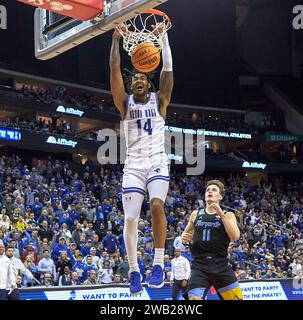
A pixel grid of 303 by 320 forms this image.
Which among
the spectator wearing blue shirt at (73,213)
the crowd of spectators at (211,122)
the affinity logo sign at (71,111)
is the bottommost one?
the spectator wearing blue shirt at (73,213)

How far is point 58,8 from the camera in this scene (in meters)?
6.98

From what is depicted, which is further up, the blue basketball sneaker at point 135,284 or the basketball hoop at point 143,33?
the basketball hoop at point 143,33

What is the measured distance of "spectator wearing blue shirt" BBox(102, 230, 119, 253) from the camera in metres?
19.1

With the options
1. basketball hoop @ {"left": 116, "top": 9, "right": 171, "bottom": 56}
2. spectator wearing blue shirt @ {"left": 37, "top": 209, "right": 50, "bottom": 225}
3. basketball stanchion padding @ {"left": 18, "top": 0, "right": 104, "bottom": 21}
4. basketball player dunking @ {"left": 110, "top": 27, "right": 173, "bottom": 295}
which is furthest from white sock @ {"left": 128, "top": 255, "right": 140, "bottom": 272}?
spectator wearing blue shirt @ {"left": 37, "top": 209, "right": 50, "bottom": 225}

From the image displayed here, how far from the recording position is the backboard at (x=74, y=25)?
6.80 meters

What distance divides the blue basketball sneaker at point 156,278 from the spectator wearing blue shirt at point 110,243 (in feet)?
40.5

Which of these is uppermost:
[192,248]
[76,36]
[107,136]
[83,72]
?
[83,72]

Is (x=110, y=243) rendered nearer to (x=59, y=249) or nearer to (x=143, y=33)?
(x=59, y=249)

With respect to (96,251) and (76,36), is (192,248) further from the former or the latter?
(96,251)

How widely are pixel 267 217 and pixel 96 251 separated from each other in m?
14.1

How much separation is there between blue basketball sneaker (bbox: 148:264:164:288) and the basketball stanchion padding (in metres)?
2.63

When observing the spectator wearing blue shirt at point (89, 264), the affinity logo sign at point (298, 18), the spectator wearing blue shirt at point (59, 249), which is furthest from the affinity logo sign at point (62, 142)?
the affinity logo sign at point (298, 18)

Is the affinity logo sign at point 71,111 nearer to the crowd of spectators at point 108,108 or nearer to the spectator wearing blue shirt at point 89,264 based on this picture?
the crowd of spectators at point 108,108
